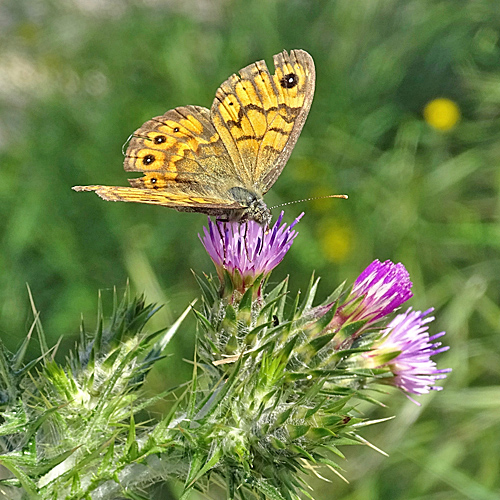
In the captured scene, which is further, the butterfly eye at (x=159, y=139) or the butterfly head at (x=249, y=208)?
the butterfly eye at (x=159, y=139)

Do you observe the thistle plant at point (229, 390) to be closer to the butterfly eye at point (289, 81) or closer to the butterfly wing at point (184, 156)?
the butterfly wing at point (184, 156)

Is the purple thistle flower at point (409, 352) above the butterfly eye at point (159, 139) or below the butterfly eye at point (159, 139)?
below

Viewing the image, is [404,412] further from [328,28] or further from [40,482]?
[328,28]

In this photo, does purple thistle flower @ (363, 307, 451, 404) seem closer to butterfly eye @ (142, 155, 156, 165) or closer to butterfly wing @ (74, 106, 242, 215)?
butterfly wing @ (74, 106, 242, 215)

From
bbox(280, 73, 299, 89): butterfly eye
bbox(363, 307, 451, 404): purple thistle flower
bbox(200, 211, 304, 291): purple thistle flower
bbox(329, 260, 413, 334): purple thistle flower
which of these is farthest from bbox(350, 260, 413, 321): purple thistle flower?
bbox(280, 73, 299, 89): butterfly eye

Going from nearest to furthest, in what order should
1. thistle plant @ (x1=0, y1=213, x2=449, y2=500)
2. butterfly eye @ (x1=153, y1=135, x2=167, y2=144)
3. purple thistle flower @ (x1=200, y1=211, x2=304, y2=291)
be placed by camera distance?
thistle plant @ (x1=0, y1=213, x2=449, y2=500), purple thistle flower @ (x1=200, y1=211, x2=304, y2=291), butterfly eye @ (x1=153, y1=135, x2=167, y2=144)

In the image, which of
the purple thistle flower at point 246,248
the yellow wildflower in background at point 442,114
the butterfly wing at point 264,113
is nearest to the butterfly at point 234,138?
the butterfly wing at point 264,113

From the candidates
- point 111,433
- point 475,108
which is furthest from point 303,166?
point 111,433

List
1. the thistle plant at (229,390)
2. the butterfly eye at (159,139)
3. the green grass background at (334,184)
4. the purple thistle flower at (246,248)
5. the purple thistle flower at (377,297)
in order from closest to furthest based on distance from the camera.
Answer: the thistle plant at (229,390) → the purple thistle flower at (377,297) → the purple thistle flower at (246,248) → the butterfly eye at (159,139) → the green grass background at (334,184)
